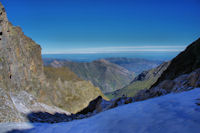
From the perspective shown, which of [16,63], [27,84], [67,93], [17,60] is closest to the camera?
[16,63]

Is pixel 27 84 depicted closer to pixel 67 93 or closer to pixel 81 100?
pixel 67 93

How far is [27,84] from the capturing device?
208ft

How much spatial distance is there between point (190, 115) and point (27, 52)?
73190mm

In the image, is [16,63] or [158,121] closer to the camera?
[158,121]

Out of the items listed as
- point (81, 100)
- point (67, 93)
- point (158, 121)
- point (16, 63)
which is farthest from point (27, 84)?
point (158, 121)

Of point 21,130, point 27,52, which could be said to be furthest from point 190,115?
point 27,52

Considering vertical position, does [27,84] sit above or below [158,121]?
below

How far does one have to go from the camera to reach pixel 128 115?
8117 mm

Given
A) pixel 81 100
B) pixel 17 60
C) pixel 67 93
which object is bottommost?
pixel 81 100

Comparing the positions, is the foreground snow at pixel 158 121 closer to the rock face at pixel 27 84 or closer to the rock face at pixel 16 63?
the rock face at pixel 27 84

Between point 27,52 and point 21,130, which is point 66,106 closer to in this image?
point 27,52

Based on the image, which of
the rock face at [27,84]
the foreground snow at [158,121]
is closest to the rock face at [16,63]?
the rock face at [27,84]

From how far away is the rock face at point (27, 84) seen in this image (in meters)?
41.7

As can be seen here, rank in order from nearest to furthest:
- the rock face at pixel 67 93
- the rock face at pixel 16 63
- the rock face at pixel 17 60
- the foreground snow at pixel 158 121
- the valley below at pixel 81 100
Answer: the foreground snow at pixel 158 121, the valley below at pixel 81 100, the rock face at pixel 16 63, the rock face at pixel 17 60, the rock face at pixel 67 93
